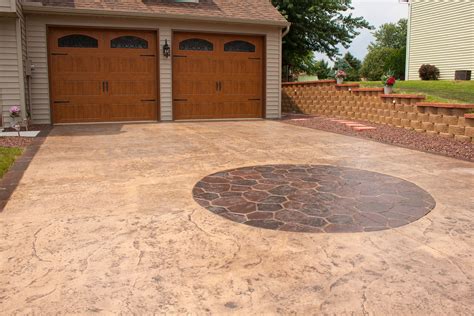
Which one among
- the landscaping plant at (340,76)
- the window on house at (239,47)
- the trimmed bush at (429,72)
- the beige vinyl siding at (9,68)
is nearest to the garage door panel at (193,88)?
the window on house at (239,47)

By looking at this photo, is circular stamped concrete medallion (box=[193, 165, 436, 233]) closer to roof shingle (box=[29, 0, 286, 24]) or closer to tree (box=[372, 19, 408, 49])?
roof shingle (box=[29, 0, 286, 24])

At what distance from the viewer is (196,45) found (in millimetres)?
11578

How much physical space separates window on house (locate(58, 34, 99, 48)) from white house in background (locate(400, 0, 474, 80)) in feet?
48.3

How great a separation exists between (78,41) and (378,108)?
305 inches

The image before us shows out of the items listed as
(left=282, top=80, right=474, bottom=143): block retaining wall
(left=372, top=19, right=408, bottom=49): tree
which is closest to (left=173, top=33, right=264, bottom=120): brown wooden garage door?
(left=282, top=80, right=474, bottom=143): block retaining wall

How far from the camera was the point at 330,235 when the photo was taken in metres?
2.97

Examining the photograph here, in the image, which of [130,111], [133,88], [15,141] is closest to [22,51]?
[133,88]

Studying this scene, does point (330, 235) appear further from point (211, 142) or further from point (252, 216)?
point (211, 142)

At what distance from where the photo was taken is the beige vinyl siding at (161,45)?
398 inches

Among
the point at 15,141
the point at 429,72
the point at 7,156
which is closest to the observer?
the point at 7,156

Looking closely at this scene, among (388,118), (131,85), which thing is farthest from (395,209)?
(131,85)

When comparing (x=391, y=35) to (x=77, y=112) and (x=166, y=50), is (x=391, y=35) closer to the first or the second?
(x=166, y=50)

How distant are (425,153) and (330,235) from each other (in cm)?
421

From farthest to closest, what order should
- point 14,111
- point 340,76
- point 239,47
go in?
point 239,47
point 340,76
point 14,111
